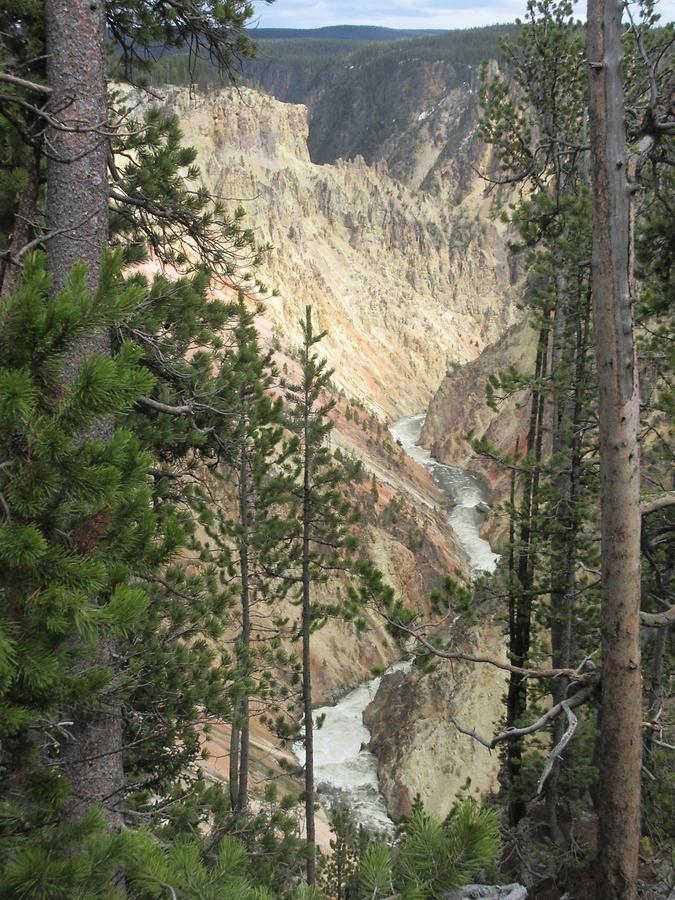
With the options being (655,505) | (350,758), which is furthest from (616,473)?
(350,758)

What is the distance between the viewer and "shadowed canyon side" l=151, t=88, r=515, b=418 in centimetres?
5266

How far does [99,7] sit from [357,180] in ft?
218

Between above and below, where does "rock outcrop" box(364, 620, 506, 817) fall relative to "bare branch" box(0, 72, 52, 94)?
below

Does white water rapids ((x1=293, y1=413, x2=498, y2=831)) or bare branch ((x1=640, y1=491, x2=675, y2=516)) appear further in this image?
white water rapids ((x1=293, y1=413, x2=498, y2=831))

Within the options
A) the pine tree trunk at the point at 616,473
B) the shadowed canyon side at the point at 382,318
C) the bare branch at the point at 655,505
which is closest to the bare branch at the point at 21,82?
the pine tree trunk at the point at 616,473

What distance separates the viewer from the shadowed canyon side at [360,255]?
52.7 meters

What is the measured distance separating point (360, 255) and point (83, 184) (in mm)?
61018

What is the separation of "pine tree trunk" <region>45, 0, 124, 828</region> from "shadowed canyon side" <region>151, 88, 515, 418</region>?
4033cm

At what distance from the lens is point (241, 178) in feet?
175

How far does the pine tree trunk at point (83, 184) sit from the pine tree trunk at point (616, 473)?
99.3 inches

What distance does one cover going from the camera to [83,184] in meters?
4.09

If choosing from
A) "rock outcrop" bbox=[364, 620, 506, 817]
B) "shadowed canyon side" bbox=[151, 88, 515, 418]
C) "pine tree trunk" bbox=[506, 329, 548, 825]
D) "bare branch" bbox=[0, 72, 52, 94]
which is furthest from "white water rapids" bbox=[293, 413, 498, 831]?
"shadowed canyon side" bbox=[151, 88, 515, 418]

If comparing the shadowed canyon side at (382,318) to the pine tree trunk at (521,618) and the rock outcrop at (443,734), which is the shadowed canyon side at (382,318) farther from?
the pine tree trunk at (521,618)

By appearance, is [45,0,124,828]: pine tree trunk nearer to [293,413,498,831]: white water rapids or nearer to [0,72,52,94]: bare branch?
[0,72,52,94]: bare branch
